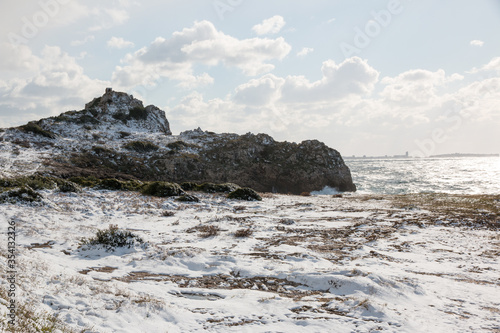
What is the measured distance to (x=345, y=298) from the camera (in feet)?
19.7

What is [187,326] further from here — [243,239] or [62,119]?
[62,119]

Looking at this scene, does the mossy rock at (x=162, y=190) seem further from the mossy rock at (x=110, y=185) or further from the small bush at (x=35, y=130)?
the small bush at (x=35, y=130)

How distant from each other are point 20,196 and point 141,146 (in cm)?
3443

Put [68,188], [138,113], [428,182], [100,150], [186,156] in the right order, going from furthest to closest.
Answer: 1. [138,113]
2. [428,182]
3. [186,156]
4. [100,150]
5. [68,188]

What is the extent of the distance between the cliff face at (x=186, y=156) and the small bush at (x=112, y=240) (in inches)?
1008

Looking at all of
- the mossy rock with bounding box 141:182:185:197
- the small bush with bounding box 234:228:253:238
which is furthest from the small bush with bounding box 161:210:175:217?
the small bush with bounding box 234:228:253:238

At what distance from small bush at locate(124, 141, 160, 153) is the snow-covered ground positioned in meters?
33.3

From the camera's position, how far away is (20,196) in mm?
14266

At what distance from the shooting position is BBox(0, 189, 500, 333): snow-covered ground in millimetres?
5000

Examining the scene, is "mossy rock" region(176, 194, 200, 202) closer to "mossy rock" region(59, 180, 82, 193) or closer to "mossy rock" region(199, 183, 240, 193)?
"mossy rock" region(199, 183, 240, 193)

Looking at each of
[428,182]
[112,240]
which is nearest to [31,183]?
[112,240]

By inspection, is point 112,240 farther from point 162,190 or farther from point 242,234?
point 162,190

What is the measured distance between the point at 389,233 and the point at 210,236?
8.15 meters

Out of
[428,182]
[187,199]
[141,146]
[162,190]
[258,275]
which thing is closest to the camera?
[258,275]
